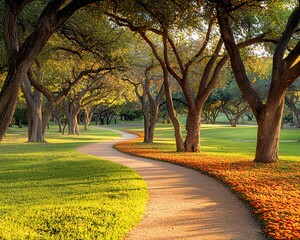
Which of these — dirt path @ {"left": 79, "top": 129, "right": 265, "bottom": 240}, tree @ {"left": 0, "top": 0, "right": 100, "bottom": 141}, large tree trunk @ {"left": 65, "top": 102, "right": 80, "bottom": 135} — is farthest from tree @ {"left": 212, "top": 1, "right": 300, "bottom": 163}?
large tree trunk @ {"left": 65, "top": 102, "right": 80, "bottom": 135}

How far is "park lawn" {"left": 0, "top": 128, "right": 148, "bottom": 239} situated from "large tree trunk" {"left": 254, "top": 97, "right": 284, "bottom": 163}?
533cm

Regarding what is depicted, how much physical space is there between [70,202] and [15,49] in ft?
11.5

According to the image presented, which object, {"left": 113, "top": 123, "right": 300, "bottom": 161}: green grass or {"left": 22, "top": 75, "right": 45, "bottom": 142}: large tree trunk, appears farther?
{"left": 22, "top": 75, "right": 45, "bottom": 142}: large tree trunk

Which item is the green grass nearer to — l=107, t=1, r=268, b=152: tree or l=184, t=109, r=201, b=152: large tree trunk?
l=184, t=109, r=201, b=152: large tree trunk

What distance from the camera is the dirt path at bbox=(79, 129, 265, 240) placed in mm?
5344

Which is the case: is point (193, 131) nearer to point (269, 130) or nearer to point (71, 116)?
point (269, 130)

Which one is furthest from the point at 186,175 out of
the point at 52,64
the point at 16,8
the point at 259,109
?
the point at 52,64

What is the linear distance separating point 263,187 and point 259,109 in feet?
17.2

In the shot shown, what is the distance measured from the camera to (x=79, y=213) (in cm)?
594

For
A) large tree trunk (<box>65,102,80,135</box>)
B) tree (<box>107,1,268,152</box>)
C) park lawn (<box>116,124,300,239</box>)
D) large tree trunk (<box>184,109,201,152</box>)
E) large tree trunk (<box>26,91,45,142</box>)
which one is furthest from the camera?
large tree trunk (<box>65,102,80,135</box>)

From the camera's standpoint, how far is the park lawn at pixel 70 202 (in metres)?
5.20

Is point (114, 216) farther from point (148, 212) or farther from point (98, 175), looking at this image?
point (98, 175)

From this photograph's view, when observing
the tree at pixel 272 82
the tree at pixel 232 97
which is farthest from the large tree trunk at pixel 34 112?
the tree at pixel 232 97

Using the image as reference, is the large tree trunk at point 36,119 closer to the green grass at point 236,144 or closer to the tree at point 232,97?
the green grass at point 236,144
